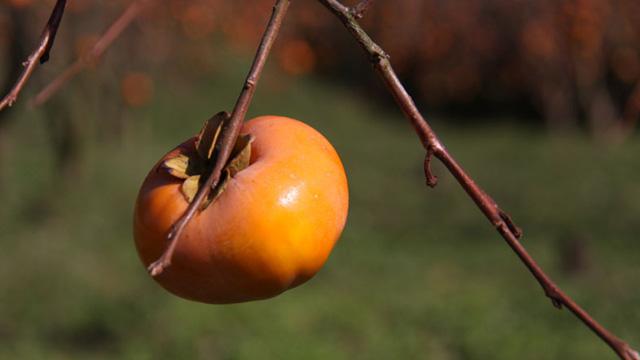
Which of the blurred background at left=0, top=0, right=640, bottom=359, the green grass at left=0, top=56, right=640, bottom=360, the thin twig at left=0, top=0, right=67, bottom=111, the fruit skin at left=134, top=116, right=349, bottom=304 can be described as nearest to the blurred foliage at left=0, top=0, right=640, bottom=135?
the blurred background at left=0, top=0, right=640, bottom=359

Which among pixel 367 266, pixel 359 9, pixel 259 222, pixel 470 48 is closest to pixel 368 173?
pixel 367 266

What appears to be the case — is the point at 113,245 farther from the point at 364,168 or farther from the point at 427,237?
the point at 364,168

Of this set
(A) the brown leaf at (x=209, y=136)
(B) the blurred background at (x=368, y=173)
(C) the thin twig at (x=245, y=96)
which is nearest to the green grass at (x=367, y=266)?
(B) the blurred background at (x=368, y=173)

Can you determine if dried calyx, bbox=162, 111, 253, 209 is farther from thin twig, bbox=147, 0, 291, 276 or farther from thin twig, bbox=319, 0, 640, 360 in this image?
thin twig, bbox=319, 0, 640, 360

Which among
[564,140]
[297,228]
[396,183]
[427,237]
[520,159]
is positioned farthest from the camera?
[564,140]

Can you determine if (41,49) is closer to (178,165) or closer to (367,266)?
(178,165)

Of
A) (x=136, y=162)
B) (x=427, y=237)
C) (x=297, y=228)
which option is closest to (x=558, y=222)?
(x=427, y=237)

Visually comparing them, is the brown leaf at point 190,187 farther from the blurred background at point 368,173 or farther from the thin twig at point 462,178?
the blurred background at point 368,173
